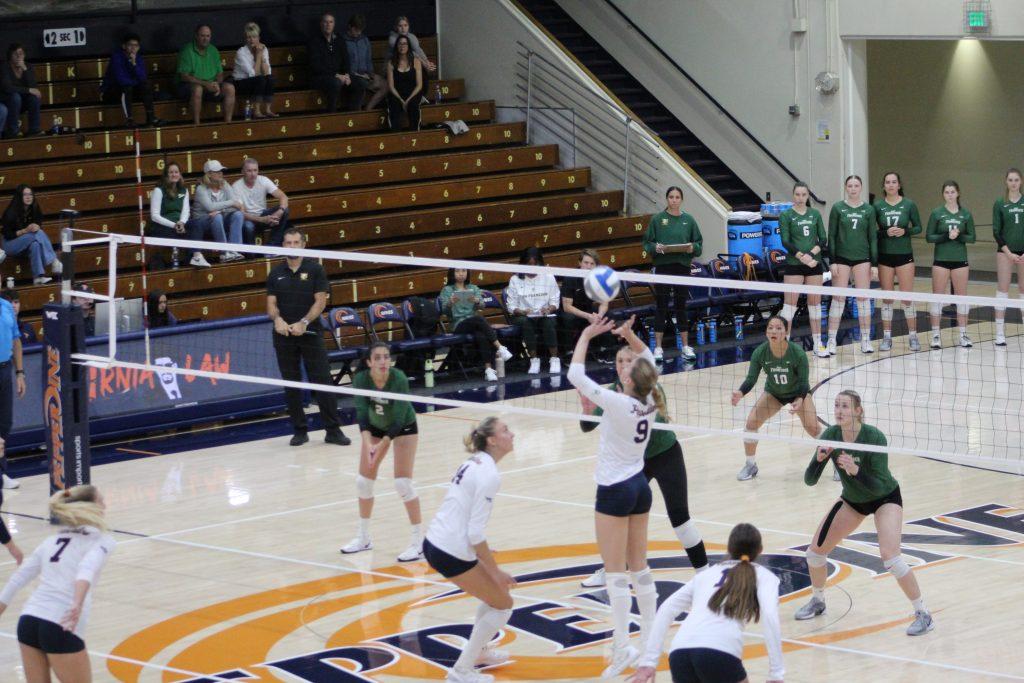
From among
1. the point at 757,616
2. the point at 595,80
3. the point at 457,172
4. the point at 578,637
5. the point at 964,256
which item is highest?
the point at 595,80

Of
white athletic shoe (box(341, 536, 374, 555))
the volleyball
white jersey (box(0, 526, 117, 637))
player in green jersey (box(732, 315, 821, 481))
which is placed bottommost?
white athletic shoe (box(341, 536, 374, 555))

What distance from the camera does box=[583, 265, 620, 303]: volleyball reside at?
861 centimetres

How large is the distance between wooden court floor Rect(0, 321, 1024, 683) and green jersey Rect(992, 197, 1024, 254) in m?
4.34

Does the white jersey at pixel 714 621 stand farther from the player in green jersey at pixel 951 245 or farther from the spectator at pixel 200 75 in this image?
the spectator at pixel 200 75

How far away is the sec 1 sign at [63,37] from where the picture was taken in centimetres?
2048

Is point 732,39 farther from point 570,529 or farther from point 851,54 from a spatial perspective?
point 570,529

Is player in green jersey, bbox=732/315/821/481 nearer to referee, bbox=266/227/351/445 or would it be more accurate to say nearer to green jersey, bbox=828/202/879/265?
referee, bbox=266/227/351/445

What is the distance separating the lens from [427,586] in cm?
1034

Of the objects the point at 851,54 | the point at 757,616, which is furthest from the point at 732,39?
the point at 757,616

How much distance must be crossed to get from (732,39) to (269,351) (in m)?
10.8

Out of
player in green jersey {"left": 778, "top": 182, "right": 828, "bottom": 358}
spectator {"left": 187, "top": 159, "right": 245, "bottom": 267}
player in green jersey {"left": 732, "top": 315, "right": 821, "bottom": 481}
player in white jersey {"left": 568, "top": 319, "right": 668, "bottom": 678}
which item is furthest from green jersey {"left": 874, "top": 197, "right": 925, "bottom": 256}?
player in white jersey {"left": 568, "top": 319, "right": 668, "bottom": 678}

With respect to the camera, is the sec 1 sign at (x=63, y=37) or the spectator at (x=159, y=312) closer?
the spectator at (x=159, y=312)

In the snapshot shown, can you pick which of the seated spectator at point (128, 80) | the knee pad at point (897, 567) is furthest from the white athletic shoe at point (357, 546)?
the seated spectator at point (128, 80)

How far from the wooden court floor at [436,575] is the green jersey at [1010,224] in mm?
4335
